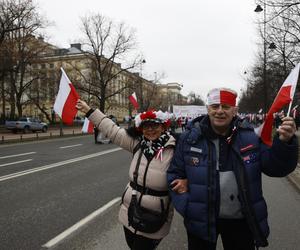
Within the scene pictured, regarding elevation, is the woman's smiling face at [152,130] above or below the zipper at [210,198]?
above

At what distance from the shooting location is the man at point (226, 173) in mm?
2760

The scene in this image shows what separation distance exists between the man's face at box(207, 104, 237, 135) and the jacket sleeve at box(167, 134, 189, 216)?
0.28 m

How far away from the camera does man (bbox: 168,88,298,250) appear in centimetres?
276

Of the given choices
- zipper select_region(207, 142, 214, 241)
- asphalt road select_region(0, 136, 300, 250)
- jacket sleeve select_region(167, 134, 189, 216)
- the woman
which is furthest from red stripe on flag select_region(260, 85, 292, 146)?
asphalt road select_region(0, 136, 300, 250)

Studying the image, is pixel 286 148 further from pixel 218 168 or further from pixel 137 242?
pixel 137 242

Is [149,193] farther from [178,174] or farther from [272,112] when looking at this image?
[272,112]

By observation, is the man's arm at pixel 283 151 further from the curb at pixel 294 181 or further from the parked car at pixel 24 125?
the parked car at pixel 24 125

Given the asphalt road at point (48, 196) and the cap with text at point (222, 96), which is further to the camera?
the asphalt road at point (48, 196)

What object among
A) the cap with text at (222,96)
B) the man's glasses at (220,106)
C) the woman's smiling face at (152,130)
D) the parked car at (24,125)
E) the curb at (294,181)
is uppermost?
the cap with text at (222,96)

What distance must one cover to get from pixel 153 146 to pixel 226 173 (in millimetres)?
745

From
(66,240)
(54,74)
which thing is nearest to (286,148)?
(66,240)

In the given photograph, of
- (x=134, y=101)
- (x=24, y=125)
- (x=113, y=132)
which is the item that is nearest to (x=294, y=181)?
(x=134, y=101)

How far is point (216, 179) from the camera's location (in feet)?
9.13

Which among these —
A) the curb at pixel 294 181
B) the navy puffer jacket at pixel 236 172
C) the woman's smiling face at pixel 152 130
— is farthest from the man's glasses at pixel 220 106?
the curb at pixel 294 181
